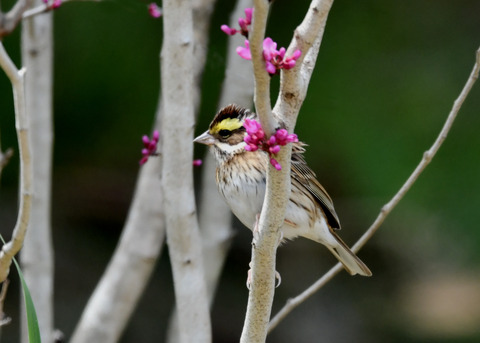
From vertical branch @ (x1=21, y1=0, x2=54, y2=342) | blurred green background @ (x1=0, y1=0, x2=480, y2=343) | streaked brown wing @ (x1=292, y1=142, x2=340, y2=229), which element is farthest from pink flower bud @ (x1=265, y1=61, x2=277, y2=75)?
blurred green background @ (x1=0, y1=0, x2=480, y2=343)

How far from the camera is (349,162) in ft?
16.7

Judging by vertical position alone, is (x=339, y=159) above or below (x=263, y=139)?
below

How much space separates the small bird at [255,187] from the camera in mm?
3033

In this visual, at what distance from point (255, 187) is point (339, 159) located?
2.13 m

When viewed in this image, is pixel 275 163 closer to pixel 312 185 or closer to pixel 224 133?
pixel 224 133

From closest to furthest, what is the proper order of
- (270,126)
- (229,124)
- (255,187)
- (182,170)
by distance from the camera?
1. (270,126)
2. (182,170)
3. (255,187)
4. (229,124)

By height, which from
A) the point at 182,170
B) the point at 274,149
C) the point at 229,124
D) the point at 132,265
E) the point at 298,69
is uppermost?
the point at 298,69

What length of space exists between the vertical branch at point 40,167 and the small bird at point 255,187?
0.76 metres

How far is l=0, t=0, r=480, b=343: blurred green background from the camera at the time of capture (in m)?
4.81

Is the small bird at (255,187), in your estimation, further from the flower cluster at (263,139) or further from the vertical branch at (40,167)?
the flower cluster at (263,139)

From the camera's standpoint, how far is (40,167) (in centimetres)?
354

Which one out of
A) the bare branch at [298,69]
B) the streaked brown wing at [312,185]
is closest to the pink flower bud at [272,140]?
the bare branch at [298,69]

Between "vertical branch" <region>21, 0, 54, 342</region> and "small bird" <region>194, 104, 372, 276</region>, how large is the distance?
76cm

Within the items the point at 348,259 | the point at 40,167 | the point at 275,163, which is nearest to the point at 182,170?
the point at 348,259
